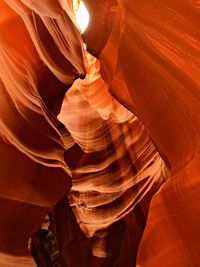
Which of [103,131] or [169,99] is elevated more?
[169,99]

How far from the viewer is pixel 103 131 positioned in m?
2.60

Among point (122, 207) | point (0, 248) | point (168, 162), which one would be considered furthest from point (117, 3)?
point (122, 207)

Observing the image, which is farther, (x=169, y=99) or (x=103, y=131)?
(x=103, y=131)

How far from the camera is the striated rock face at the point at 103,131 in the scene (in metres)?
1.18

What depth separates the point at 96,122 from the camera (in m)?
2.65

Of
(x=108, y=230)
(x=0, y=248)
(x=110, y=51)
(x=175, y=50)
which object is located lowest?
(x=108, y=230)

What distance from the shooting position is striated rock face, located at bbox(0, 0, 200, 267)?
1.18 metres

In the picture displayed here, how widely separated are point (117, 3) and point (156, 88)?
0.41 metres

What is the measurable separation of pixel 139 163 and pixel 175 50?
1.17 metres

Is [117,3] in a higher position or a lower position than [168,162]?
higher

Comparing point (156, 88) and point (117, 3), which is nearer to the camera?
point (156, 88)

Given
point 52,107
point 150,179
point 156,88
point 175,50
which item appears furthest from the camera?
point 150,179

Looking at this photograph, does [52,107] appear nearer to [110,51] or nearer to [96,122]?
[110,51]

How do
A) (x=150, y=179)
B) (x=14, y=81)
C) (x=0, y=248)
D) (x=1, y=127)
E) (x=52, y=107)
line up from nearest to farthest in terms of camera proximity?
1. (x=0, y=248)
2. (x=1, y=127)
3. (x=14, y=81)
4. (x=52, y=107)
5. (x=150, y=179)
